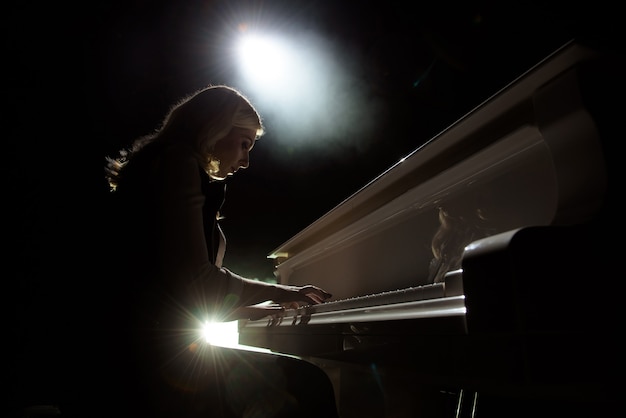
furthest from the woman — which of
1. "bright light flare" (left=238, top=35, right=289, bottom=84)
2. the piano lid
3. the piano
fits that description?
"bright light flare" (left=238, top=35, right=289, bottom=84)

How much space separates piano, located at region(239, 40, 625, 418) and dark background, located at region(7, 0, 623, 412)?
42cm

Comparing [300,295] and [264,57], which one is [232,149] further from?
[264,57]

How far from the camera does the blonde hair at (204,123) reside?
1234mm

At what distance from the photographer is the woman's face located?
54.1 inches

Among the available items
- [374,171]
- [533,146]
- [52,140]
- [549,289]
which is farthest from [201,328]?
[52,140]

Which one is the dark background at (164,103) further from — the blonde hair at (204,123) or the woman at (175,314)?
the blonde hair at (204,123)

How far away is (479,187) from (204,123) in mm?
909

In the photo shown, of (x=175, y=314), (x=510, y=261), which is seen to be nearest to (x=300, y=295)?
(x=175, y=314)

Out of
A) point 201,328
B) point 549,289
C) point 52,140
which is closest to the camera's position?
point 549,289

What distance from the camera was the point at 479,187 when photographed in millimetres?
1148

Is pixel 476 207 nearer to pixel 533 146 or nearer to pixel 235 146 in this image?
pixel 533 146

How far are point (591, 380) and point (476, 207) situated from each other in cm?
68

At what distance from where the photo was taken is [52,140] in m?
3.44

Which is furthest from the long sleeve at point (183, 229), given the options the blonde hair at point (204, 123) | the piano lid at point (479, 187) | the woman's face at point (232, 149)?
the piano lid at point (479, 187)
